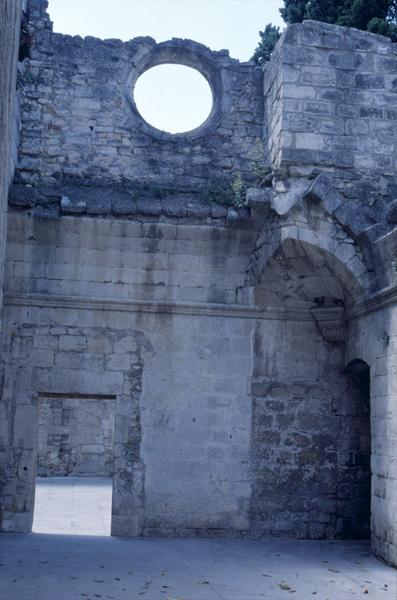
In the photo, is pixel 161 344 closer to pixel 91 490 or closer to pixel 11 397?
pixel 11 397

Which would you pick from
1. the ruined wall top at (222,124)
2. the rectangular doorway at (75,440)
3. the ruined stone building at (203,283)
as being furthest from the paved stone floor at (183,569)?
the rectangular doorway at (75,440)

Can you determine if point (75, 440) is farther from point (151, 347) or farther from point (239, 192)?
point (239, 192)

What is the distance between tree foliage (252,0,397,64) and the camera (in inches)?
497

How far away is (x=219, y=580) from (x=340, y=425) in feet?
10.3

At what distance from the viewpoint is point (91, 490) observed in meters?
14.4

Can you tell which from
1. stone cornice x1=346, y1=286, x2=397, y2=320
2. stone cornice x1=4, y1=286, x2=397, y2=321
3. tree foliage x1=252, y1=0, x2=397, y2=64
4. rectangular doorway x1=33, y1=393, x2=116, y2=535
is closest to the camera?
stone cornice x1=346, y1=286, x2=397, y2=320

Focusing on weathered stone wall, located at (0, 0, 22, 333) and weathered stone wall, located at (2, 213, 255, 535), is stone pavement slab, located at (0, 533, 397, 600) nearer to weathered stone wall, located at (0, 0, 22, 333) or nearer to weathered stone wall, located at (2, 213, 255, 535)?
weathered stone wall, located at (2, 213, 255, 535)

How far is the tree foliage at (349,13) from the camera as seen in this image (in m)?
12.6

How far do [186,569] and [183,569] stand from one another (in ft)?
0.10

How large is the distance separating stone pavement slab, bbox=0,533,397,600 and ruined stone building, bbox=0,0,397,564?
57cm

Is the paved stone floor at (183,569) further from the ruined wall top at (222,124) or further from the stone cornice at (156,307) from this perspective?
the ruined wall top at (222,124)

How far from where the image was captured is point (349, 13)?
13.2 m

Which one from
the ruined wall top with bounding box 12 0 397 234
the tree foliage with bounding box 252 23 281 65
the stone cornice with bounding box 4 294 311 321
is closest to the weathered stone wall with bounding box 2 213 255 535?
the stone cornice with bounding box 4 294 311 321

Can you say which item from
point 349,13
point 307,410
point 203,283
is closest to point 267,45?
point 349,13
